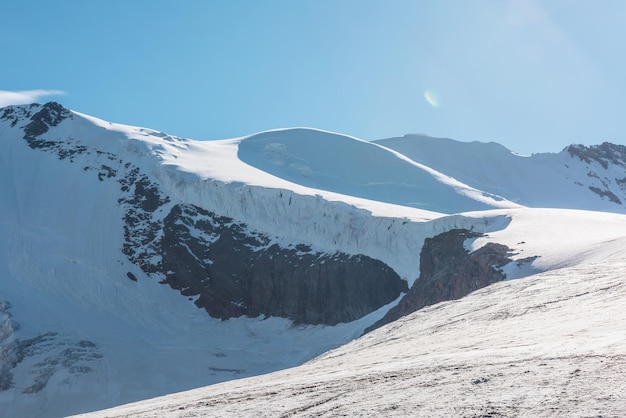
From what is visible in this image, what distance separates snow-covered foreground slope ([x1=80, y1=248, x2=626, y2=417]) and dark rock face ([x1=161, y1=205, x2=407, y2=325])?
3670cm

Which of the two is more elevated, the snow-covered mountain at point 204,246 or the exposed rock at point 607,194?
the exposed rock at point 607,194

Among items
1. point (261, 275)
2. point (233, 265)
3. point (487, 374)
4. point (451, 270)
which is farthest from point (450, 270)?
point (487, 374)

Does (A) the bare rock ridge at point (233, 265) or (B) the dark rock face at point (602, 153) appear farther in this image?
(B) the dark rock face at point (602, 153)

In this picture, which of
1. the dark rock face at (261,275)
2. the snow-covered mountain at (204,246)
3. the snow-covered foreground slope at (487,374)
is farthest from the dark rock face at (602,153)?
the snow-covered foreground slope at (487,374)

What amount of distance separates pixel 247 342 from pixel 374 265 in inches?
437

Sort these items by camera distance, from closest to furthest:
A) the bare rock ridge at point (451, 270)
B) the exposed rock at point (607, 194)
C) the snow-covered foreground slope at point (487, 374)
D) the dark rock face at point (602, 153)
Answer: the snow-covered foreground slope at point (487, 374)
the bare rock ridge at point (451, 270)
the exposed rock at point (607, 194)
the dark rock face at point (602, 153)

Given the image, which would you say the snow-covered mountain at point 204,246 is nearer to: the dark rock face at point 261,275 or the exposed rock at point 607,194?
the dark rock face at point 261,275

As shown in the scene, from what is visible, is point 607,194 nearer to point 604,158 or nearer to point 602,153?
point 604,158

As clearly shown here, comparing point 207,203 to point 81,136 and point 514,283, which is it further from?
point 514,283

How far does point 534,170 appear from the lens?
98688mm

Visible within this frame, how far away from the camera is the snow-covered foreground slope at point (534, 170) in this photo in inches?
3489

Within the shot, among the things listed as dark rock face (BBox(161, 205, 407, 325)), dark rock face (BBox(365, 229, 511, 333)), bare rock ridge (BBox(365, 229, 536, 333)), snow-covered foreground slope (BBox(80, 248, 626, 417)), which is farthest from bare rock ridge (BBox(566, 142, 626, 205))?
snow-covered foreground slope (BBox(80, 248, 626, 417))

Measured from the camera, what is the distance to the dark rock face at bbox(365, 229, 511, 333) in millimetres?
35312

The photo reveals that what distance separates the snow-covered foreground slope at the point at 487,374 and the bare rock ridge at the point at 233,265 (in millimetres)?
36617
